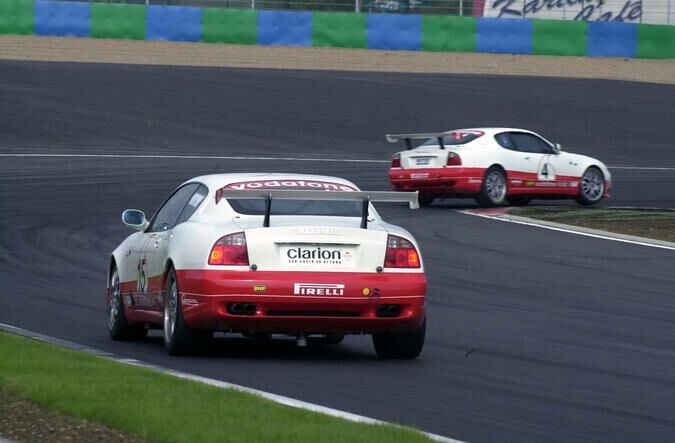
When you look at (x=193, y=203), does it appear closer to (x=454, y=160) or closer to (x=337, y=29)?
(x=454, y=160)

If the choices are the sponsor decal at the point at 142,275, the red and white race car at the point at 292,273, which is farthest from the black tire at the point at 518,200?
the red and white race car at the point at 292,273

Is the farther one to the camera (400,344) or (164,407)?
(400,344)

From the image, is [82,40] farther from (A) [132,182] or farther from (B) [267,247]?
(B) [267,247]

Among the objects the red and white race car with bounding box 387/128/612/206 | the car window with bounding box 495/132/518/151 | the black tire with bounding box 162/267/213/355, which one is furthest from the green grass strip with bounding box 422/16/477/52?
the black tire with bounding box 162/267/213/355

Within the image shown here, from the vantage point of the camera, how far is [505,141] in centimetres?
2512

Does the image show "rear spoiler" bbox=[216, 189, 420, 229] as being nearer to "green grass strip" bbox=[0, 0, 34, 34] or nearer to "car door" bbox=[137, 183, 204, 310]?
"car door" bbox=[137, 183, 204, 310]

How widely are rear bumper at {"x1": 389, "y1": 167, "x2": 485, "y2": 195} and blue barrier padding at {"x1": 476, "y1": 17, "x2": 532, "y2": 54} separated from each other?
21.3m

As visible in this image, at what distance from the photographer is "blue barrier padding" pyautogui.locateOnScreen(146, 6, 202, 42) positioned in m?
43.8

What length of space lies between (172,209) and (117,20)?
32.9 meters

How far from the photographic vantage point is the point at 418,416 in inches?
318

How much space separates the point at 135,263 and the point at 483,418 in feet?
13.9

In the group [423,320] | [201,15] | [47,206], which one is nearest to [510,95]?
[201,15]

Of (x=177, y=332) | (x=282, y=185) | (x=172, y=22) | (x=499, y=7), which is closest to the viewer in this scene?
(x=177, y=332)

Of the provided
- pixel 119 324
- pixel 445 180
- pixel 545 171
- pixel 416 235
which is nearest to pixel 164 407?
pixel 119 324
